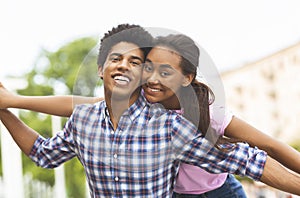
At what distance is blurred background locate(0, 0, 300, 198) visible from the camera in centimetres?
175

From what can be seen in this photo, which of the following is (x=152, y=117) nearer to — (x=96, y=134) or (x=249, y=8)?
(x=96, y=134)

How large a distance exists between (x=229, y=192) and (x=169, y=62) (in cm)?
55

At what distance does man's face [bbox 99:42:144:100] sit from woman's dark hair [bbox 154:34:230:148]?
62 mm

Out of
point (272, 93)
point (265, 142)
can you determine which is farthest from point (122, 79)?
point (272, 93)

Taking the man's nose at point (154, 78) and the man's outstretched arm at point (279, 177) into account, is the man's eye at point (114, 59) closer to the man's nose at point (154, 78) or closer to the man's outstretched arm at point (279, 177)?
the man's nose at point (154, 78)

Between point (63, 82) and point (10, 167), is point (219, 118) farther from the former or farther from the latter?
point (63, 82)

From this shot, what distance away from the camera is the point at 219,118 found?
4.63 ft

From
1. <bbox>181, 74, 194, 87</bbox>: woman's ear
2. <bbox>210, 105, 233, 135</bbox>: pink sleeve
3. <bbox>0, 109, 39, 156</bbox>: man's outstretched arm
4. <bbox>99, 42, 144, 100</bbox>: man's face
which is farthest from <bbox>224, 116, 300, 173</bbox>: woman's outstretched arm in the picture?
<bbox>0, 109, 39, 156</bbox>: man's outstretched arm

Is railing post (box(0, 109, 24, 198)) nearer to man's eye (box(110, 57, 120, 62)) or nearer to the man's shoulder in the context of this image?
the man's shoulder

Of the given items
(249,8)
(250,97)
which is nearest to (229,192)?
(249,8)

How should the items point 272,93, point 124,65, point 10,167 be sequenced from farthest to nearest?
point 272,93, point 10,167, point 124,65

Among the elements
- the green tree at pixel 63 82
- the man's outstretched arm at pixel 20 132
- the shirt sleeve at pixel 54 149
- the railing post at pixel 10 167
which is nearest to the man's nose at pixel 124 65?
the green tree at pixel 63 82

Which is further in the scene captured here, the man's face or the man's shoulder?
the man's shoulder

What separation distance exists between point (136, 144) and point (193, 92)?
0.63 ft
